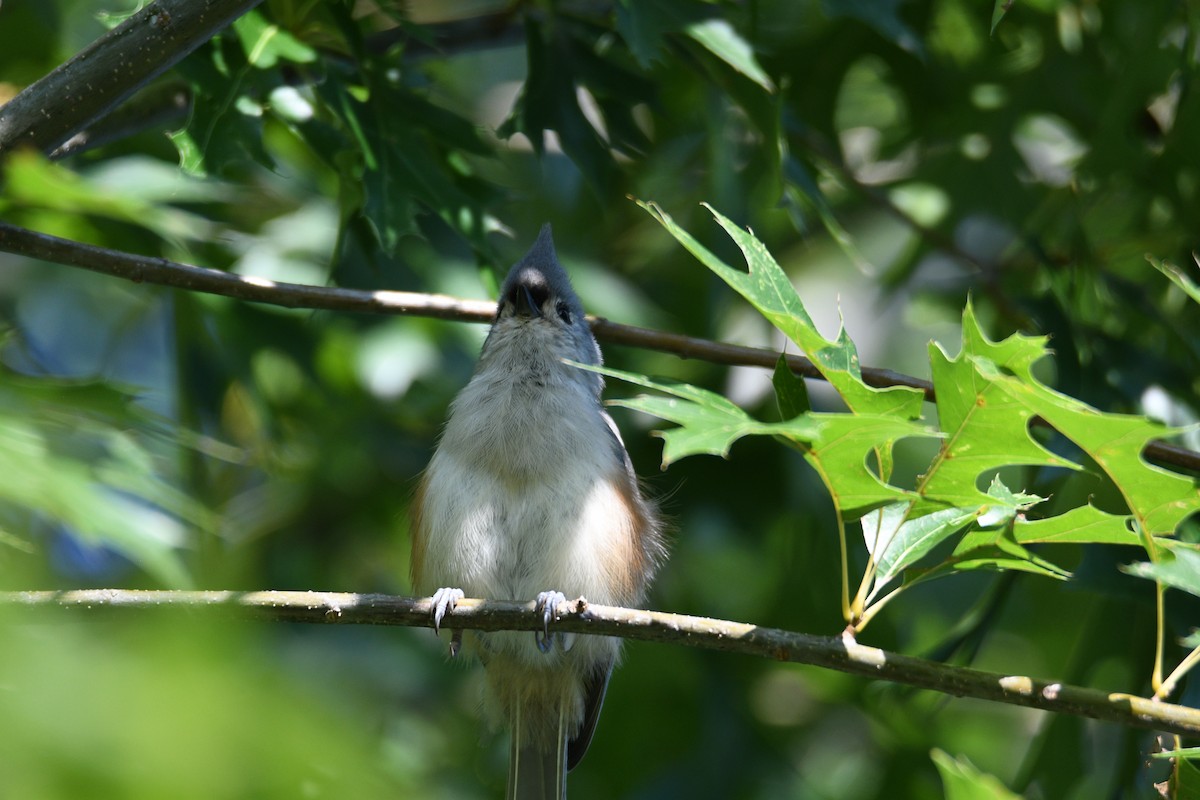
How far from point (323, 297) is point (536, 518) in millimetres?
1102

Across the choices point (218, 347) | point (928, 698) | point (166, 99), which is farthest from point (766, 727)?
point (166, 99)

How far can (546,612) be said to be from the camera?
2.78 m

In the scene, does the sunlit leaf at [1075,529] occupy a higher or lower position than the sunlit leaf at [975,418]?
lower

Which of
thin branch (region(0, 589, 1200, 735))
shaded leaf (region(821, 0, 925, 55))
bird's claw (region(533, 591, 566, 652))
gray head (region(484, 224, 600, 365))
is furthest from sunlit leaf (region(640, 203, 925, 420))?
gray head (region(484, 224, 600, 365))

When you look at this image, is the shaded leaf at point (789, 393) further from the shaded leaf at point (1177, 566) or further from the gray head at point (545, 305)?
the gray head at point (545, 305)

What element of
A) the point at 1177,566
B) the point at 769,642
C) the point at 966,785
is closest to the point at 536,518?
the point at 769,642

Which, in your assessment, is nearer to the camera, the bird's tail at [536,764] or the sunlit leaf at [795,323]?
the sunlit leaf at [795,323]

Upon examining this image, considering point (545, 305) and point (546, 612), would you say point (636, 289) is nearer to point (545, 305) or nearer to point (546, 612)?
point (545, 305)

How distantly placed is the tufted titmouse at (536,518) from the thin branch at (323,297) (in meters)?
0.48

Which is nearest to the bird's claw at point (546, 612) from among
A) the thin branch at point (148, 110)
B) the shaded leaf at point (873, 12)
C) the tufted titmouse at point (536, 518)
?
the tufted titmouse at point (536, 518)

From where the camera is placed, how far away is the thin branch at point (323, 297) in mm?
2723

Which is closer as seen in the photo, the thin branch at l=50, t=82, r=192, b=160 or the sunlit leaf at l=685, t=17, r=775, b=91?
the sunlit leaf at l=685, t=17, r=775, b=91

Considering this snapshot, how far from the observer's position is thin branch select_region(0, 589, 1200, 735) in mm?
2154

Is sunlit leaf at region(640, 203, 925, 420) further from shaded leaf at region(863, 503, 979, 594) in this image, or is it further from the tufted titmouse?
the tufted titmouse
